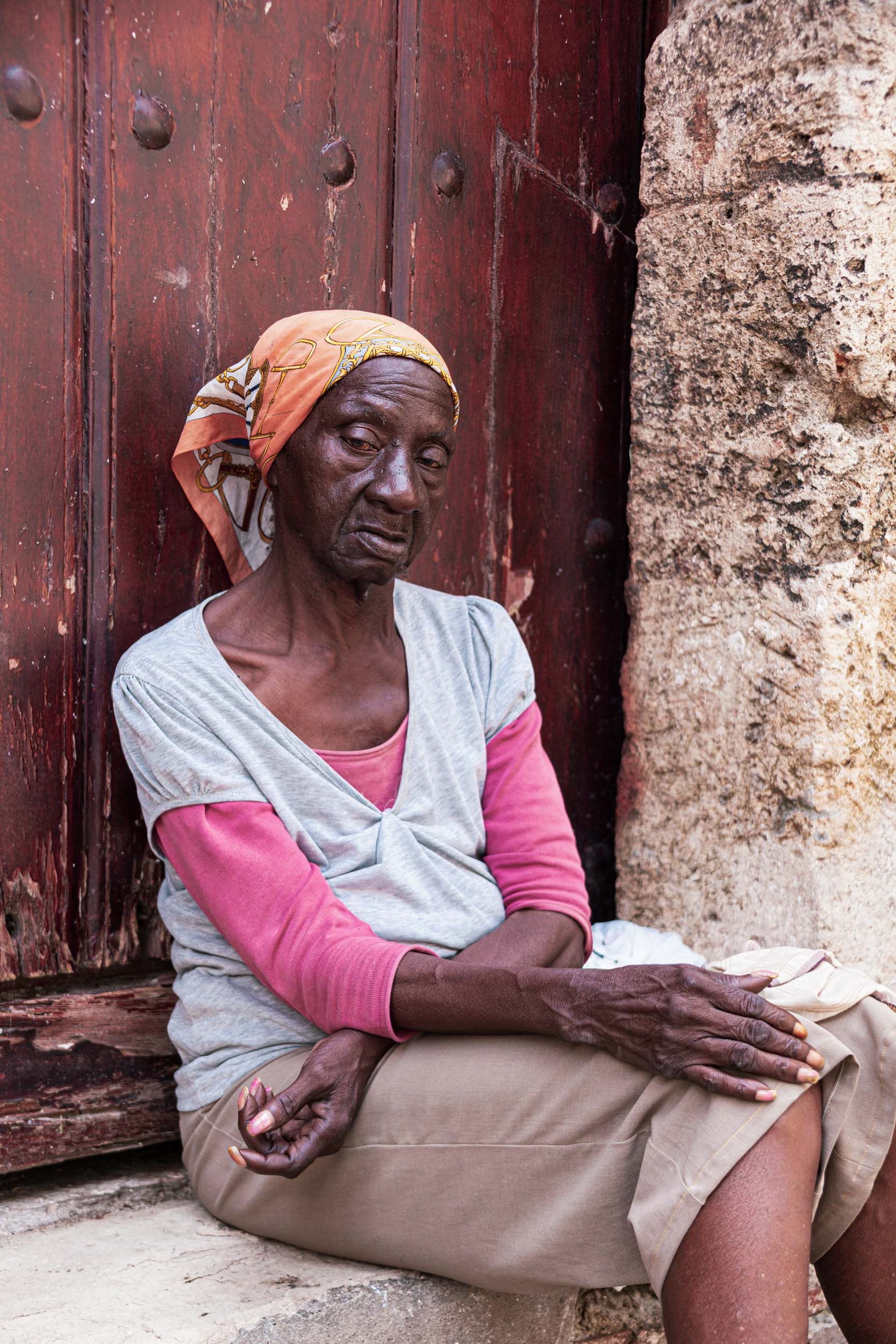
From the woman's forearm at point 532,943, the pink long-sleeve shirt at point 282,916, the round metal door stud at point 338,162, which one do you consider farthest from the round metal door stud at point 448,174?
the woman's forearm at point 532,943

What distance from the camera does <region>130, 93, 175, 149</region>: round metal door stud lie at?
70.4 inches

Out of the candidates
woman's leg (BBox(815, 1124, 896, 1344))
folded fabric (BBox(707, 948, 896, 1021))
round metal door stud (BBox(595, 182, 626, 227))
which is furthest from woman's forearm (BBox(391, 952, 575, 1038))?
round metal door stud (BBox(595, 182, 626, 227))

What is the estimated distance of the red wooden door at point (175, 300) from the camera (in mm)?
1750

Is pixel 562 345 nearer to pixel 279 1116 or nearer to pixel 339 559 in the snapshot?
pixel 339 559

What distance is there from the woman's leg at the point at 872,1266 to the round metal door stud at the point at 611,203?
1625mm

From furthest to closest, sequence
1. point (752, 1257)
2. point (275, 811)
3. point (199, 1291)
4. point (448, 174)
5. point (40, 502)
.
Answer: point (448, 174), point (40, 502), point (275, 811), point (199, 1291), point (752, 1257)

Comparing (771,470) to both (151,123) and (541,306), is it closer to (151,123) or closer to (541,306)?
(541,306)

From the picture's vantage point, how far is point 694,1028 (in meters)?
1.38

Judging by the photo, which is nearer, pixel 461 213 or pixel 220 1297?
pixel 220 1297

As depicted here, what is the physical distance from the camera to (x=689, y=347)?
2098 mm

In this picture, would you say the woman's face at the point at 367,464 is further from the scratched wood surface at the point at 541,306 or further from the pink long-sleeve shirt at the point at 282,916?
the scratched wood surface at the point at 541,306

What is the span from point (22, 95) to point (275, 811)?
1012 millimetres

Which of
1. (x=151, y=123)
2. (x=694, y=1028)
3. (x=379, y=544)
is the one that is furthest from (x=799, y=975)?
(x=151, y=123)

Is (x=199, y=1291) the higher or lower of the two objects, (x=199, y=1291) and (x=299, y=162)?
the lower
